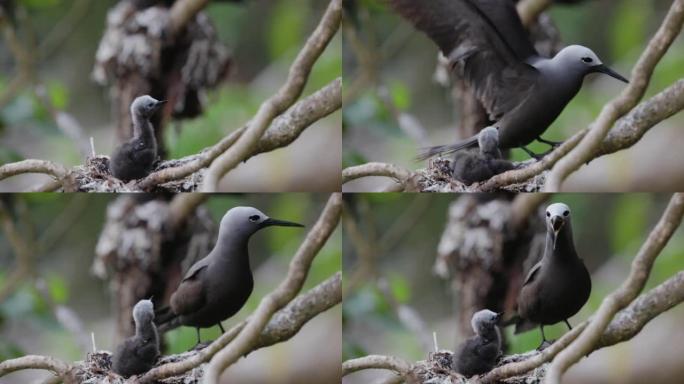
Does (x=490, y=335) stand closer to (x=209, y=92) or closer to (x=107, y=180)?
(x=209, y=92)

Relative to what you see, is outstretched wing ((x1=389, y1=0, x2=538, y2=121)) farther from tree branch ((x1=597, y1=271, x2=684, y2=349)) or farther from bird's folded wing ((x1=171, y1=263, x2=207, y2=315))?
bird's folded wing ((x1=171, y1=263, x2=207, y2=315))

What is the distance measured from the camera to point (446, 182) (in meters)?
2.82

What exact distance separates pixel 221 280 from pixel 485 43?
1027 millimetres

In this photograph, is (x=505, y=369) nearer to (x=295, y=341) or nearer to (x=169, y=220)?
(x=295, y=341)

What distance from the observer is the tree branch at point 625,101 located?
8.93ft

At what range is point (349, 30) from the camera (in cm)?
288

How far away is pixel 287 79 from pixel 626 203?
1.06m

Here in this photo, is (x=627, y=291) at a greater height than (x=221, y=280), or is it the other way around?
(x=221, y=280)

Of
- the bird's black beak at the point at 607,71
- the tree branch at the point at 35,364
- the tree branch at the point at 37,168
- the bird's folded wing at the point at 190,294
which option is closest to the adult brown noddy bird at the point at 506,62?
the bird's black beak at the point at 607,71

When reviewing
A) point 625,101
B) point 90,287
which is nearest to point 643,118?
point 625,101

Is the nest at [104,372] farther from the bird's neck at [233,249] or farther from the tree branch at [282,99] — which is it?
the tree branch at [282,99]

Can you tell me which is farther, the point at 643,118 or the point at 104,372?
the point at 104,372

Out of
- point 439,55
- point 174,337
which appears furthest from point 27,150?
point 439,55

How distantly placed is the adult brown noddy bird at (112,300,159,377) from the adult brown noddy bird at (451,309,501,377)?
909 millimetres
